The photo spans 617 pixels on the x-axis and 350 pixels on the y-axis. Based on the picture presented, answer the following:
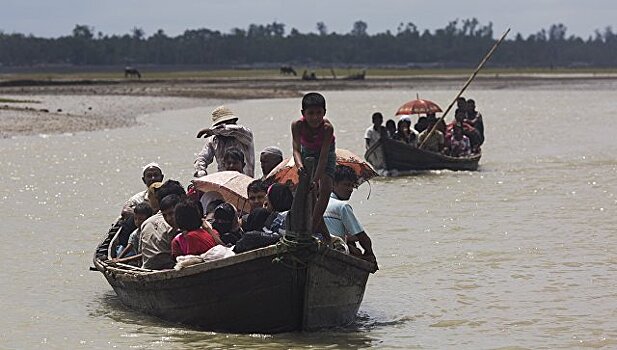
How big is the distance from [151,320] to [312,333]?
150 cm

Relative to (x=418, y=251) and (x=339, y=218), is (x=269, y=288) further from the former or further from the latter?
(x=418, y=251)

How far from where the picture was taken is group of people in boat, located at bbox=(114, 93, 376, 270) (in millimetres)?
9062

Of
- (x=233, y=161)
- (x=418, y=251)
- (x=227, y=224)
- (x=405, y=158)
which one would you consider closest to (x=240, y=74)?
(x=405, y=158)

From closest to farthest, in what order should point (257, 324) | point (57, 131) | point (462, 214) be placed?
point (257, 324)
point (462, 214)
point (57, 131)

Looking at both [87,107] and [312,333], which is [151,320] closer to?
[312,333]

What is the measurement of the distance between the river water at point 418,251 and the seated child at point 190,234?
642mm

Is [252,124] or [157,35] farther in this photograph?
[157,35]

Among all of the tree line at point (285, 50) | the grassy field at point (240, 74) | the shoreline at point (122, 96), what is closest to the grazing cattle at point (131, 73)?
the grassy field at point (240, 74)

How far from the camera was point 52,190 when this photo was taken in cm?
1956

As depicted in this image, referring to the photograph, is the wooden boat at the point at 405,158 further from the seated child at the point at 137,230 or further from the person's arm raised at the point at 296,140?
the person's arm raised at the point at 296,140

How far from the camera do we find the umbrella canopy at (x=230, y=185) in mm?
10453

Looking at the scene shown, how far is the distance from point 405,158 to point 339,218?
1110 centimetres

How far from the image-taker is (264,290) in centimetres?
895

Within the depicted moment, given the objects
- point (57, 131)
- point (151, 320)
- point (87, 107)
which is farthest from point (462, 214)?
point (87, 107)
